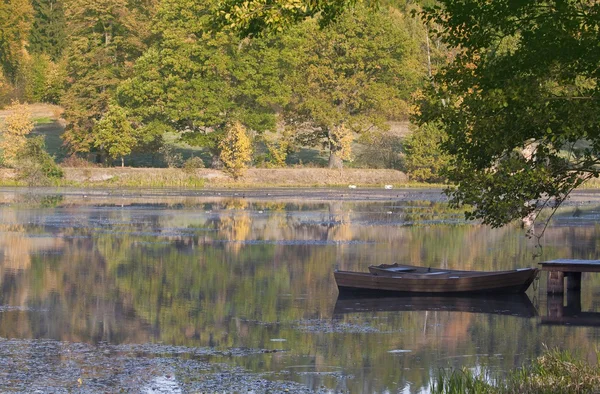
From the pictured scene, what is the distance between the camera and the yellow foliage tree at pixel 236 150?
87.9m

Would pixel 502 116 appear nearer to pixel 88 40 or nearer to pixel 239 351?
pixel 239 351

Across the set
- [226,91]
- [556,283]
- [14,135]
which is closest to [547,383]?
[556,283]

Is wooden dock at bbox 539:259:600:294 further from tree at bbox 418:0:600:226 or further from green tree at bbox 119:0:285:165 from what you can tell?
green tree at bbox 119:0:285:165

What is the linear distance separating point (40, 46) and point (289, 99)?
49897 mm

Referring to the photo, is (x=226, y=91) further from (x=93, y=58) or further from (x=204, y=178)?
(x=93, y=58)

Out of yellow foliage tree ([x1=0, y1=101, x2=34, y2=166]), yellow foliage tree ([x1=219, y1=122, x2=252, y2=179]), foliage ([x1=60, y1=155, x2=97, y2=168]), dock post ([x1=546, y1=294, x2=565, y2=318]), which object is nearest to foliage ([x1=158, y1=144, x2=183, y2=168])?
yellow foliage tree ([x1=219, y1=122, x2=252, y2=179])

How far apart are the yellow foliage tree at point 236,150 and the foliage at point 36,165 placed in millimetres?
13564

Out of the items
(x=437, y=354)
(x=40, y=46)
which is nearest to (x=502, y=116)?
(x=437, y=354)

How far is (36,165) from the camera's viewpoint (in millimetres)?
84438

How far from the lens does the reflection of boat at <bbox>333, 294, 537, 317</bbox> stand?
26.2 meters

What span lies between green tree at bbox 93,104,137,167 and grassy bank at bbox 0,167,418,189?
193 cm

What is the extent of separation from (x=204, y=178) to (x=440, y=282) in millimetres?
62803

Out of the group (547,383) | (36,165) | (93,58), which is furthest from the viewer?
(93,58)

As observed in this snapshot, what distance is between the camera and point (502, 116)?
70.0ft
